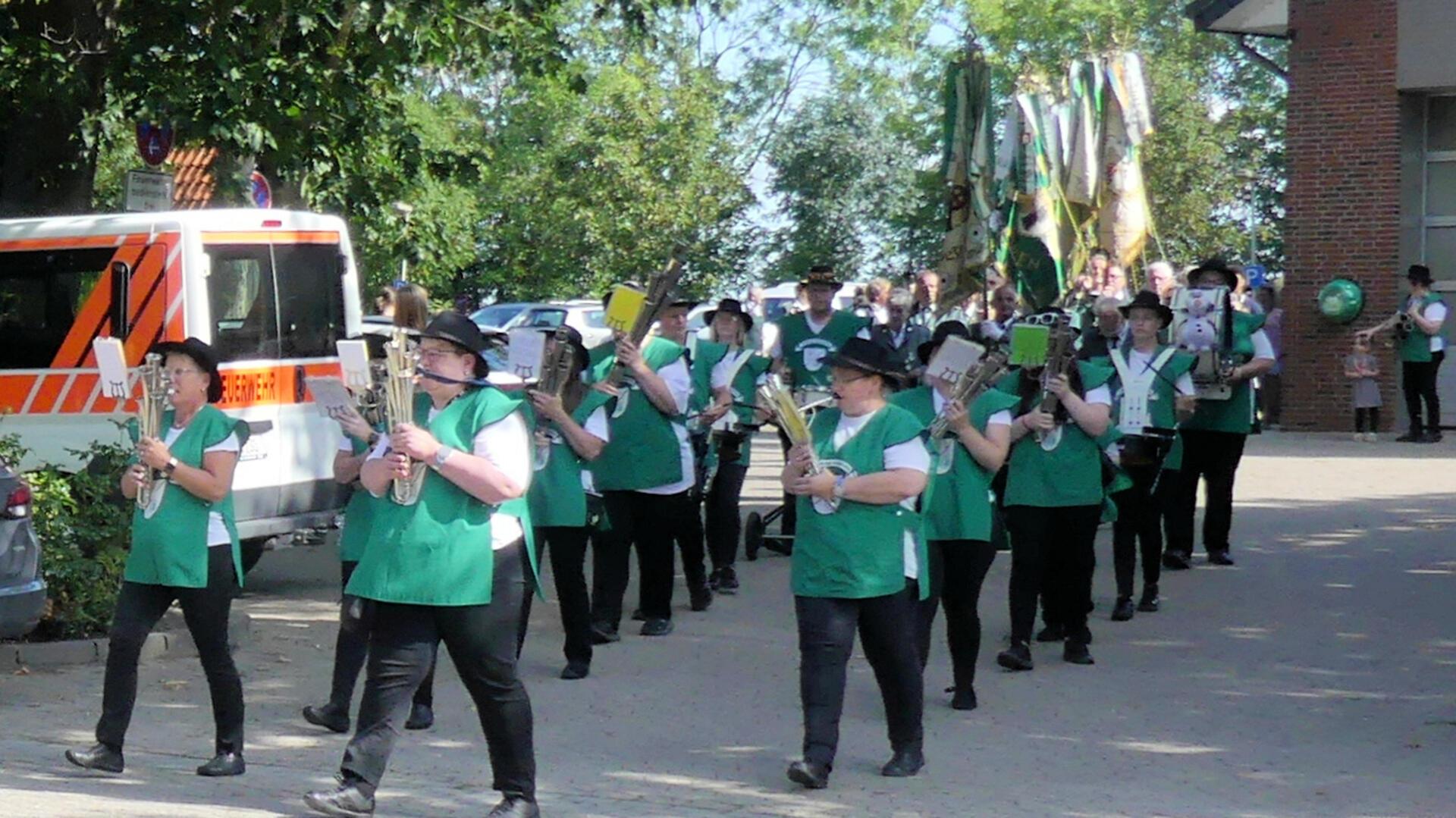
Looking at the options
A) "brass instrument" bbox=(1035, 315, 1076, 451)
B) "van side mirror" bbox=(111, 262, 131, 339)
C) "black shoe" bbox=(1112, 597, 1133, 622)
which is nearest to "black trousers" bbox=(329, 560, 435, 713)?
"brass instrument" bbox=(1035, 315, 1076, 451)

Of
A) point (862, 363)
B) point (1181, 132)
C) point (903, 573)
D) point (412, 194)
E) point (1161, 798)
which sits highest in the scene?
point (1181, 132)

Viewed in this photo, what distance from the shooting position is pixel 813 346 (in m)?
14.5

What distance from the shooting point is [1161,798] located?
7.99m

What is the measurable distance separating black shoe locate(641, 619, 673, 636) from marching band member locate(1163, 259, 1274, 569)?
3.63 meters

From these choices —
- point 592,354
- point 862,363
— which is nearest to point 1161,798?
point 862,363

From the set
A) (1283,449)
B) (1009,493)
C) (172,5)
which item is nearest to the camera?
(1009,493)

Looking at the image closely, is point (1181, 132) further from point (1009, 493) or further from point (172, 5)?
point (1009, 493)

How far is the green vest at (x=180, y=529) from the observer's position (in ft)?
26.7

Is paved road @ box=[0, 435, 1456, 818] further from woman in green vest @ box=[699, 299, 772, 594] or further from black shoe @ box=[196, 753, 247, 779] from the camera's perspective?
woman in green vest @ box=[699, 299, 772, 594]

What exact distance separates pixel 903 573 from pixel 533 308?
25186 mm

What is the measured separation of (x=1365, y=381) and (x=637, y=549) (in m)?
14.1

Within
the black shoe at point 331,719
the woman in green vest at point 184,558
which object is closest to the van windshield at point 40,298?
the black shoe at point 331,719

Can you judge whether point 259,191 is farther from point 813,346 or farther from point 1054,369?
point 1054,369

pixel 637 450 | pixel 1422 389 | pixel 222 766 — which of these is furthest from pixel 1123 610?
pixel 1422 389
